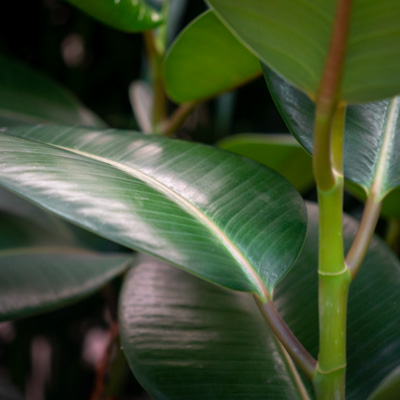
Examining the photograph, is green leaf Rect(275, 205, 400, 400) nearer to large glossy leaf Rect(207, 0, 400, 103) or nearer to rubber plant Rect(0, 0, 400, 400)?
rubber plant Rect(0, 0, 400, 400)


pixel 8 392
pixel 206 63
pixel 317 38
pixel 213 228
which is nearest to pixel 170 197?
pixel 213 228

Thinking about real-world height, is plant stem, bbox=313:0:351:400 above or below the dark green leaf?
above

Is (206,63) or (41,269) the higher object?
(206,63)

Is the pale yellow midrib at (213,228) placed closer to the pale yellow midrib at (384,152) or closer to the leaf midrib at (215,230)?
the leaf midrib at (215,230)

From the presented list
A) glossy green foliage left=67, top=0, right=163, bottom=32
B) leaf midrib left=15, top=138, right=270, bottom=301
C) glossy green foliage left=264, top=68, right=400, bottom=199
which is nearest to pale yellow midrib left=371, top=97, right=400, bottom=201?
glossy green foliage left=264, top=68, right=400, bottom=199

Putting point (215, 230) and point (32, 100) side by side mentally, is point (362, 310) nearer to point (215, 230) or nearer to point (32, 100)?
point (215, 230)

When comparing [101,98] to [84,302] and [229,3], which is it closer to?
[84,302]

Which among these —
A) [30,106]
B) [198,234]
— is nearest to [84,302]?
[30,106]
